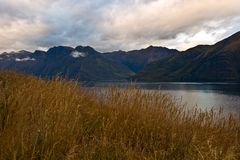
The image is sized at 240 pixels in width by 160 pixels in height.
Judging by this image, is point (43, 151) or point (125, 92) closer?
point (43, 151)

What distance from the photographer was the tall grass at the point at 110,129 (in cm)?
433

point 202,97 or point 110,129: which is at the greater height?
point 110,129

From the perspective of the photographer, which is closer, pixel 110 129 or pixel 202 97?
pixel 110 129

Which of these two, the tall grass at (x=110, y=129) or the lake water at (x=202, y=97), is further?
the lake water at (x=202, y=97)

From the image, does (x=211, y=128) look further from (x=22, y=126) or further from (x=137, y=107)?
(x=22, y=126)

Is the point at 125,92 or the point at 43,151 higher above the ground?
the point at 125,92

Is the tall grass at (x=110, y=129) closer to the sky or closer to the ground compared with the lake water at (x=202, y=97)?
closer to the sky

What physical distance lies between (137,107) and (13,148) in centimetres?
342

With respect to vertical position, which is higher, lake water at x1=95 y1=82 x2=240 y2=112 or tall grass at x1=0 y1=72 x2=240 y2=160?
tall grass at x1=0 y1=72 x2=240 y2=160

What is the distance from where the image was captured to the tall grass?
4.33 m

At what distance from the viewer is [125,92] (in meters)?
7.85

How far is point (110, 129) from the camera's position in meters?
5.73

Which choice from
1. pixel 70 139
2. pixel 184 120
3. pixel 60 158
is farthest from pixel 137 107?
pixel 60 158

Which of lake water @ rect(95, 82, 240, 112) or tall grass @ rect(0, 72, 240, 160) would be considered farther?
lake water @ rect(95, 82, 240, 112)
